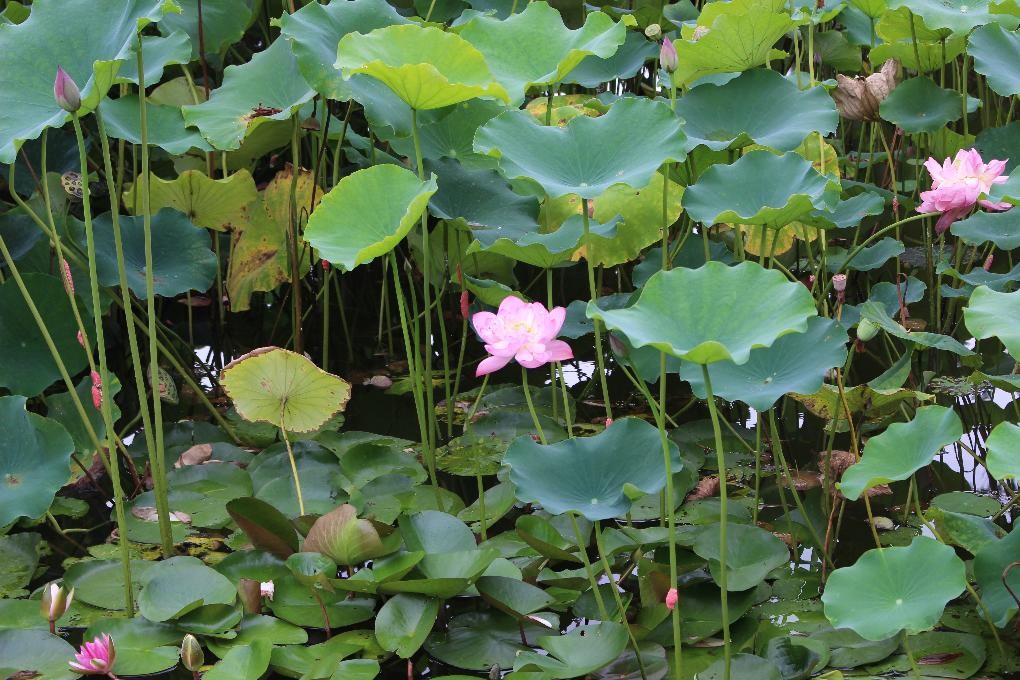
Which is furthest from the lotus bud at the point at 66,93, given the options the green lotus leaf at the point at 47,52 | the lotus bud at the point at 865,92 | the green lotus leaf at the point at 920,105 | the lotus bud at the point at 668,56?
the green lotus leaf at the point at 920,105

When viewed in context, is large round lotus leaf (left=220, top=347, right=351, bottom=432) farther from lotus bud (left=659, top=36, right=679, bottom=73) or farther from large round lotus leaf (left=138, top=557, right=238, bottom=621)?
lotus bud (left=659, top=36, right=679, bottom=73)

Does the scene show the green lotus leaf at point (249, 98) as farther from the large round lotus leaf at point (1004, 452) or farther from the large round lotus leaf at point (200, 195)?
the large round lotus leaf at point (1004, 452)

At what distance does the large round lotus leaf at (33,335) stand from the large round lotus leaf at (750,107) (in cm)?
126

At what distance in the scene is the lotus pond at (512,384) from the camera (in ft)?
4.70

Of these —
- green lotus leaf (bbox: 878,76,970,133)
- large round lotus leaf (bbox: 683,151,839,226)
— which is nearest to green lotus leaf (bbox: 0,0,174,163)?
large round lotus leaf (bbox: 683,151,839,226)

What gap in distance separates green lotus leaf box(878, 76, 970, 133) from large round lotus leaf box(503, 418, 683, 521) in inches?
48.1

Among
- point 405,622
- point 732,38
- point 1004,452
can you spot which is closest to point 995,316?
point 1004,452

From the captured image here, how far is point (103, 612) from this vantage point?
165 cm

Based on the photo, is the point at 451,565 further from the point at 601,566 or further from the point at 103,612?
the point at 103,612

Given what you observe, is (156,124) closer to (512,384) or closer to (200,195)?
(200,195)

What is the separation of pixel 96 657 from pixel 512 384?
1173 millimetres

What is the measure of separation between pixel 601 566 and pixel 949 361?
108cm

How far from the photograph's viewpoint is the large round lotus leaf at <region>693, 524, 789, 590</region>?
157 cm

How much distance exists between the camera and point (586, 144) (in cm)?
161
